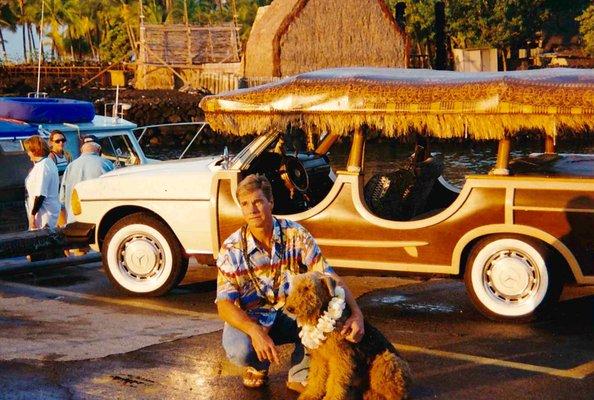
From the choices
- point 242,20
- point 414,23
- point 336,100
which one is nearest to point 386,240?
point 336,100

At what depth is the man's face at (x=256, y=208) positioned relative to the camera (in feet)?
24.0

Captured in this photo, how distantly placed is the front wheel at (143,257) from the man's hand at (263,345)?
4.31 m

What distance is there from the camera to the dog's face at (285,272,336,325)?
22.5 ft

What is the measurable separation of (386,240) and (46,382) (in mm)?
3466

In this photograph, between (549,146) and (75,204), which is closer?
(549,146)

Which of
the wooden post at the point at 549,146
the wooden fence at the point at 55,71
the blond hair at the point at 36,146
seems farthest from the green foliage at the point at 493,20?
the wooden post at the point at 549,146

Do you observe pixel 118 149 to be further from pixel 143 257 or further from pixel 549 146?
pixel 549 146

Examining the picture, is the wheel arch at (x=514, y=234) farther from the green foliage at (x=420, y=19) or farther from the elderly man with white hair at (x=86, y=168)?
the green foliage at (x=420, y=19)

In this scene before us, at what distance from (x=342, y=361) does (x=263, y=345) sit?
0.47 metres

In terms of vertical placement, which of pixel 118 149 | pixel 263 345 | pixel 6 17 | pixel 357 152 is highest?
pixel 6 17

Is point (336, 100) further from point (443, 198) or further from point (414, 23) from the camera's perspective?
point (414, 23)

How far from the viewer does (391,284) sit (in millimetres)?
11875

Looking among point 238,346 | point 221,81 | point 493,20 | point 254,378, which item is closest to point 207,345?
point 254,378

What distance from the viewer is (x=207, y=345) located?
365 inches
